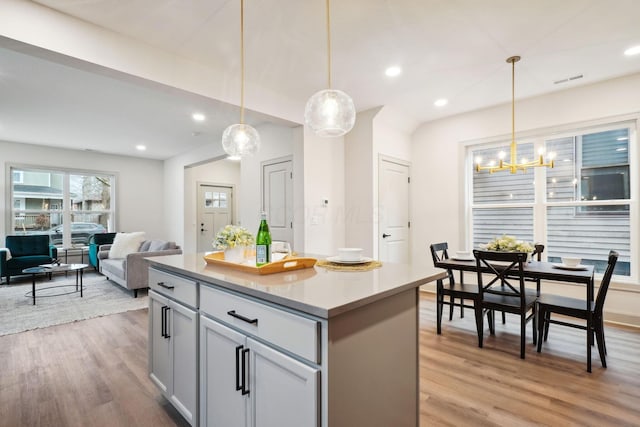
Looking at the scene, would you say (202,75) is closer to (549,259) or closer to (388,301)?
(388,301)

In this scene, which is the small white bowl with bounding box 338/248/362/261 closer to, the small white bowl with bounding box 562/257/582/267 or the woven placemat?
the woven placemat

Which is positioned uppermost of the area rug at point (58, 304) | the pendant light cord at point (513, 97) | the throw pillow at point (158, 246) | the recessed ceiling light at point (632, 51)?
the recessed ceiling light at point (632, 51)

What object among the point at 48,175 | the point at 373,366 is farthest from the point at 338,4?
the point at 48,175

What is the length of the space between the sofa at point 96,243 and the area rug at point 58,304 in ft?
2.65

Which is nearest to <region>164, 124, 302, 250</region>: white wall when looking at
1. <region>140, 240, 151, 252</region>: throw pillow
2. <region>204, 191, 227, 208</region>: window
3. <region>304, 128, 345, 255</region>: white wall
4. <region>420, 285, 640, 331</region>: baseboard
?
<region>304, 128, 345, 255</region>: white wall

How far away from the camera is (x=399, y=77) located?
139 inches

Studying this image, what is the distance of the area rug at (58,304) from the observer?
3.67 metres

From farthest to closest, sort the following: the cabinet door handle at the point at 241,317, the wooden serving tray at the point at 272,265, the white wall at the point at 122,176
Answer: the white wall at the point at 122,176 < the wooden serving tray at the point at 272,265 < the cabinet door handle at the point at 241,317

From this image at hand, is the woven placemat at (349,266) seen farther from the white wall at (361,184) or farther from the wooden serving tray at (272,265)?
the white wall at (361,184)

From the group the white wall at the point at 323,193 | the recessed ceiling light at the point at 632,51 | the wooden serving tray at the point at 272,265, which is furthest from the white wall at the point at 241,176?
the recessed ceiling light at the point at 632,51

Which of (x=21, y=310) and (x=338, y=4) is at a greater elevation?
(x=338, y=4)

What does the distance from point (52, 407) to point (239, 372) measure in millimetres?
1675

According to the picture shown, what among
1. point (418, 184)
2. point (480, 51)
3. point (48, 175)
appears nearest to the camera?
point (480, 51)

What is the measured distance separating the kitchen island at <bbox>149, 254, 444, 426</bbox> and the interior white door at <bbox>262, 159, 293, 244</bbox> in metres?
2.82
